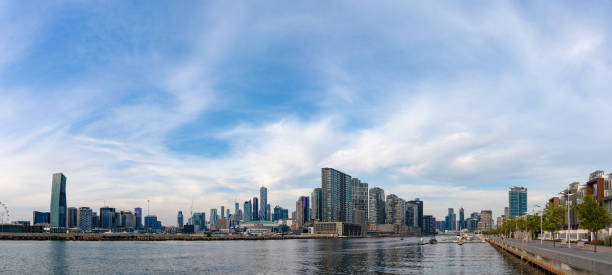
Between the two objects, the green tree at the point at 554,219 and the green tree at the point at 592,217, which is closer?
the green tree at the point at 592,217

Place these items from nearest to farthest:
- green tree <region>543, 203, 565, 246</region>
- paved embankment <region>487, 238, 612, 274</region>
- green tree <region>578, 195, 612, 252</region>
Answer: paved embankment <region>487, 238, 612, 274</region> < green tree <region>578, 195, 612, 252</region> < green tree <region>543, 203, 565, 246</region>

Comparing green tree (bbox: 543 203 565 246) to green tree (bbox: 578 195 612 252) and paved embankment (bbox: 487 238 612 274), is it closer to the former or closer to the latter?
green tree (bbox: 578 195 612 252)

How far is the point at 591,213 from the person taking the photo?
7406cm

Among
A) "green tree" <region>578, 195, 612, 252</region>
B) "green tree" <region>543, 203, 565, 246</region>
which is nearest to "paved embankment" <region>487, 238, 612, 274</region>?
"green tree" <region>578, 195, 612, 252</region>

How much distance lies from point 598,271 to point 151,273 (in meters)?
67.9

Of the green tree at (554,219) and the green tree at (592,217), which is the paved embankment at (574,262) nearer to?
the green tree at (592,217)

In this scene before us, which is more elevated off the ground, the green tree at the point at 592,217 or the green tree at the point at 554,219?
the green tree at the point at 592,217

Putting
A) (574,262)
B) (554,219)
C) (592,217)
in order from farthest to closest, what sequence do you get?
(554,219) → (592,217) → (574,262)

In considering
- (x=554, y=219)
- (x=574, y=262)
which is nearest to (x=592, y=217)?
(x=574, y=262)

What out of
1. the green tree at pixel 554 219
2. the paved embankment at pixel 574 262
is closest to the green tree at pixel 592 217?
the paved embankment at pixel 574 262

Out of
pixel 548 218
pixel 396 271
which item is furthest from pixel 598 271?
pixel 548 218

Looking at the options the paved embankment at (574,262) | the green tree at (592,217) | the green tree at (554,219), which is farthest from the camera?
the green tree at (554,219)

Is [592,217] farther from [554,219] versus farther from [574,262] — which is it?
[554,219]

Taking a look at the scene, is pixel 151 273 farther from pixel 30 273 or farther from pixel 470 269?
pixel 470 269
